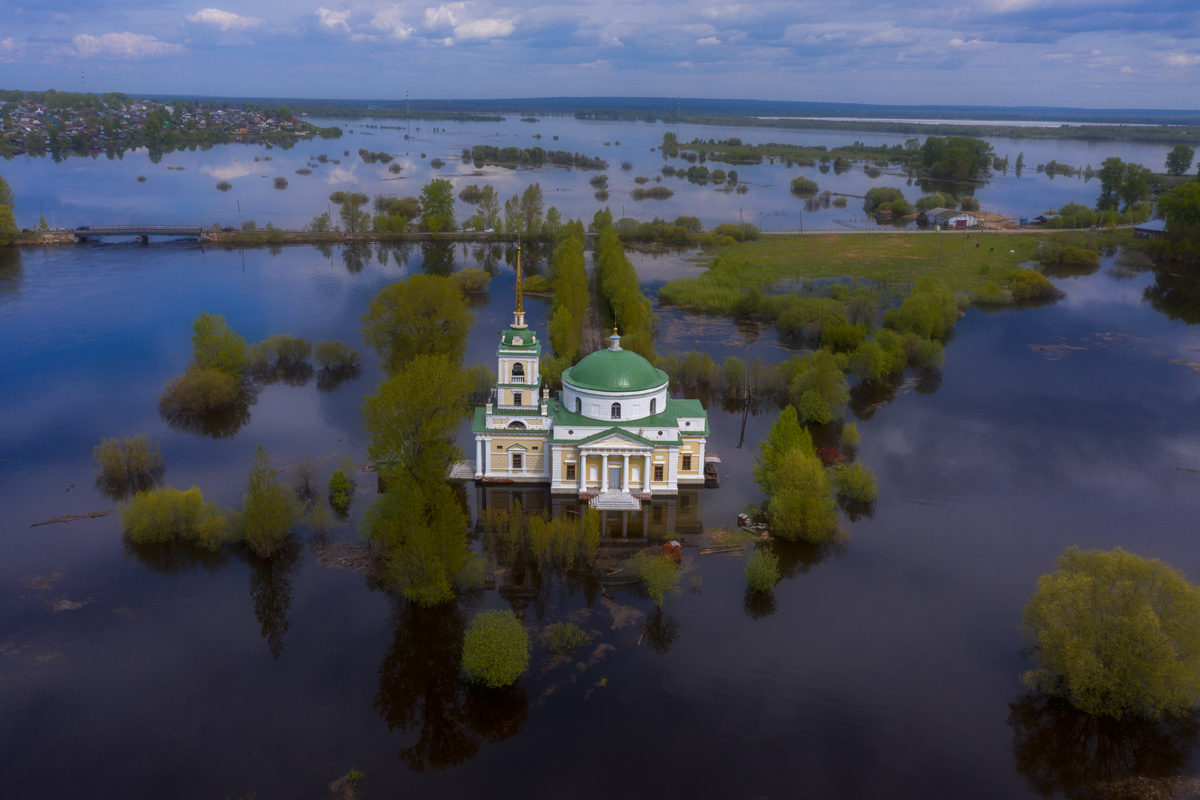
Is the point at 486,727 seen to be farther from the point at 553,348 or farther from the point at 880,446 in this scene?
the point at 553,348

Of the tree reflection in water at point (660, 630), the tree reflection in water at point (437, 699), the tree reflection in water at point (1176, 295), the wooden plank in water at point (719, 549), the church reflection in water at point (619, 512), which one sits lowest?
the tree reflection in water at point (437, 699)

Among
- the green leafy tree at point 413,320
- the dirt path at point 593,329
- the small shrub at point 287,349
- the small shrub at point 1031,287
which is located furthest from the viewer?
the small shrub at point 1031,287

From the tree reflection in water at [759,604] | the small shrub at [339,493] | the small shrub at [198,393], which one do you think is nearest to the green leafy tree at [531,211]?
the small shrub at [198,393]

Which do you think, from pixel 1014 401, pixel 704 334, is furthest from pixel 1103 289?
pixel 704 334

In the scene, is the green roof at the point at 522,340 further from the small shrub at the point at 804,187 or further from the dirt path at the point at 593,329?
the small shrub at the point at 804,187

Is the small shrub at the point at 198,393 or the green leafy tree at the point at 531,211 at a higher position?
the green leafy tree at the point at 531,211
